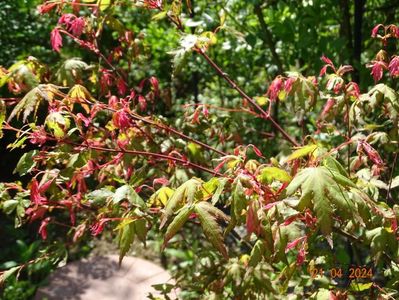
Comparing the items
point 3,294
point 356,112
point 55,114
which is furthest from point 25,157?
point 3,294

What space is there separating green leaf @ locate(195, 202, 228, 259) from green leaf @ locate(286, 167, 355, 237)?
257mm

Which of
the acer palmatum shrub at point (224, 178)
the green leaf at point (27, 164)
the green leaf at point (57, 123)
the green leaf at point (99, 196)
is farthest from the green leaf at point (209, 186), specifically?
the green leaf at point (27, 164)

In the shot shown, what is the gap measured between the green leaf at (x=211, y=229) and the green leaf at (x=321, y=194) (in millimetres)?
257

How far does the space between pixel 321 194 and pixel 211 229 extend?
1.18 ft

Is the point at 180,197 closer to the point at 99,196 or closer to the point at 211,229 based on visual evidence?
the point at 211,229

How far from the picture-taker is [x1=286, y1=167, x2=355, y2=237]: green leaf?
1.42 meters

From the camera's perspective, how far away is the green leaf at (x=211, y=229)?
1478 millimetres

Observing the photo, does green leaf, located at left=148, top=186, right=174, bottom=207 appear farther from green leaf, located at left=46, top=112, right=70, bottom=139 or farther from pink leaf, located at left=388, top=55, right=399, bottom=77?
pink leaf, located at left=388, top=55, right=399, bottom=77

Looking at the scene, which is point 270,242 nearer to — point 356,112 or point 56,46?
point 356,112

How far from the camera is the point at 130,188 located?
1.91 m

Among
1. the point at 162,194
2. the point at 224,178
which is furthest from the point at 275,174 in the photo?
the point at 162,194

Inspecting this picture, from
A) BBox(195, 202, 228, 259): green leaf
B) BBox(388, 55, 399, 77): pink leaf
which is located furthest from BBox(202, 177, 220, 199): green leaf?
BBox(388, 55, 399, 77): pink leaf

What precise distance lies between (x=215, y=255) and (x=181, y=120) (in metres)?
0.85

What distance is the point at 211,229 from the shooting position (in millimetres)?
1503
